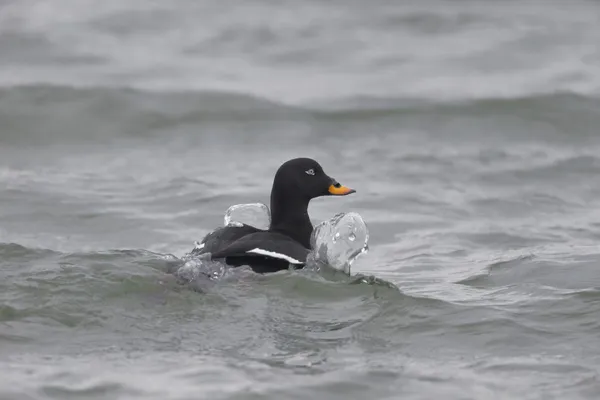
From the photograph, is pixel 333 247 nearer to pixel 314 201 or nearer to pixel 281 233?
pixel 281 233

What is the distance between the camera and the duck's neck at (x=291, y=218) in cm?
857

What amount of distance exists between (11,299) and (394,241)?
396 centimetres

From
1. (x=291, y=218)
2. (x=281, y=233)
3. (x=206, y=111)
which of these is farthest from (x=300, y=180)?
(x=206, y=111)

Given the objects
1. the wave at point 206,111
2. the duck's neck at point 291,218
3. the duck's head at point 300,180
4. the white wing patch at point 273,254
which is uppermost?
the wave at point 206,111

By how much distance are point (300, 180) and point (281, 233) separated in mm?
425

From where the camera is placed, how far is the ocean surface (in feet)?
21.9

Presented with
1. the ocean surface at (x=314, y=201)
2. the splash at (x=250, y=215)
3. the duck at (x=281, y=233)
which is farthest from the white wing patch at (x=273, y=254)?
the splash at (x=250, y=215)

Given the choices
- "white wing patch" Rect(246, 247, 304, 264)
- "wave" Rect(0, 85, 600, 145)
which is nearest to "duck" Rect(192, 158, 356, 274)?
"white wing patch" Rect(246, 247, 304, 264)

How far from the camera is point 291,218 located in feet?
28.2

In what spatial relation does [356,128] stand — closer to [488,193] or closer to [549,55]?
[488,193]

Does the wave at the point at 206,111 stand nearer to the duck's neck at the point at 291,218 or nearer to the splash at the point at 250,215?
the splash at the point at 250,215

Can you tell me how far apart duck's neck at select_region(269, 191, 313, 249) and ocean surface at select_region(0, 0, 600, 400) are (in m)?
0.66

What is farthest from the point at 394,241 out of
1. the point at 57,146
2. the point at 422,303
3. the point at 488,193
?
the point at 57,146

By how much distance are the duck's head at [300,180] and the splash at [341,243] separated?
27 cm
